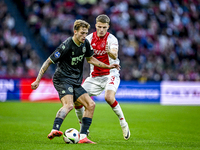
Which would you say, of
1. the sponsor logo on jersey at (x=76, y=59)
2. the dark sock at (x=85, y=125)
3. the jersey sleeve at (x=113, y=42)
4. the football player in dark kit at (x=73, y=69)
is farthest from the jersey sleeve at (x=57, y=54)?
the jersey sleeve at (x=113, y=42)

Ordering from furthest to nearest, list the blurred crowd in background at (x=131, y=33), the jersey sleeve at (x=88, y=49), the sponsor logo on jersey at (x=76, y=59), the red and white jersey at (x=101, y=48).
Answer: the blurred crowd in background at (x=131, y=33), the red and white jersey at (x=101, y=48), the jersey sleeve at (x=88, y=49), the sponsor logo on jersey at (x=76, y=59)

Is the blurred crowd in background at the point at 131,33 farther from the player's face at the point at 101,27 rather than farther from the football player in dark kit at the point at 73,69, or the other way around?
the football player in dark kit at the point at 73,69

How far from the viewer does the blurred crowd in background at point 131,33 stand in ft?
63.3

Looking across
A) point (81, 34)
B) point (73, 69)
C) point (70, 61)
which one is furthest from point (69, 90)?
point (81, 34)

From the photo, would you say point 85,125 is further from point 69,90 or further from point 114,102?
point 114,102

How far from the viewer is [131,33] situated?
21.9m

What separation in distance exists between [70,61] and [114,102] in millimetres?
1505

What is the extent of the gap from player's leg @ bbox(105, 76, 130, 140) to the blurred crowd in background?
11060 mm

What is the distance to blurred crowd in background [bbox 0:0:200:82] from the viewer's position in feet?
63.3

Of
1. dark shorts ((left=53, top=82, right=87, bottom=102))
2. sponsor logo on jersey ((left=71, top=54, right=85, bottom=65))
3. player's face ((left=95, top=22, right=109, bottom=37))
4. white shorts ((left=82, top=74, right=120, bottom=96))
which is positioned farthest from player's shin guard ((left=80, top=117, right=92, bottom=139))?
player's face ((left=95, top=22, right=109, bottom=37))

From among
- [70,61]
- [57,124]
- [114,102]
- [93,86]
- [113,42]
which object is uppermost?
[113,42]

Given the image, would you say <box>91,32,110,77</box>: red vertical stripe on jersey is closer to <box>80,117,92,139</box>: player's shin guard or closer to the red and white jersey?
the red and white jersey

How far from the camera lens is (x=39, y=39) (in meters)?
21.6

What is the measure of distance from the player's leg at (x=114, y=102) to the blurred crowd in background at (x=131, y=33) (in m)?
11.1
